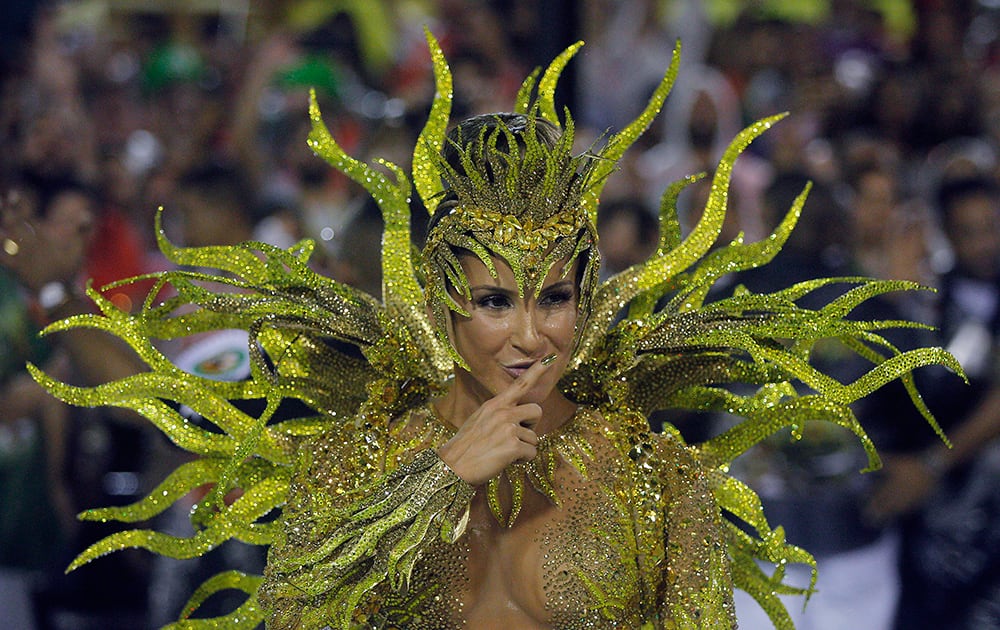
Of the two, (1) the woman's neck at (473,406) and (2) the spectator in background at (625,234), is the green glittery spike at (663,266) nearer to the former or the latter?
(1) the woman's neck at (473,406)

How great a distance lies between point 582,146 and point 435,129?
2343mm

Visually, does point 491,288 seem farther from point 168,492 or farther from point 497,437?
point 168,492

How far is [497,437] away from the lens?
1.81 m

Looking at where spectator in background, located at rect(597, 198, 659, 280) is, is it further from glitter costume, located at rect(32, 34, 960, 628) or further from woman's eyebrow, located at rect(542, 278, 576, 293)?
woman's eyebrow, located at rect(542, 278, 576, 293)

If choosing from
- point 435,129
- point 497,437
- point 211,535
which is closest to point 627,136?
point 435,129

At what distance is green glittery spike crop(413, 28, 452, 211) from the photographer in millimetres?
2137

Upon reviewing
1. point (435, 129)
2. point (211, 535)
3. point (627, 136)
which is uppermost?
point (435, 129)

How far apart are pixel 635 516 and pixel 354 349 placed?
3.73 feet

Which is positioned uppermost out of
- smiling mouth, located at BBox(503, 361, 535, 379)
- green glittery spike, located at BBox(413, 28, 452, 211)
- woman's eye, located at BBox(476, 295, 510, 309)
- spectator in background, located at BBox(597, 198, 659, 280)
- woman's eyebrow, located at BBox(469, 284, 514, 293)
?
spectator in background, located at BBox(597, 198, 659, 280)

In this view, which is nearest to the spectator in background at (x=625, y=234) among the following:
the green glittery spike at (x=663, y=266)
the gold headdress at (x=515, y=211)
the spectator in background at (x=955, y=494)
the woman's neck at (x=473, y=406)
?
the spectator in background at (x=955, y=494)

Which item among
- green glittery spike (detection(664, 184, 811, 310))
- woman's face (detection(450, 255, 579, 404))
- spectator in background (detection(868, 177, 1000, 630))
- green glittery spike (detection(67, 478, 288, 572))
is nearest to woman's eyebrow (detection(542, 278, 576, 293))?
woman's face (detection(450, 255, 579, 404))

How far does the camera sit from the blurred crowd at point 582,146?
3598mm

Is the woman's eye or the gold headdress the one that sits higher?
the gold headdress

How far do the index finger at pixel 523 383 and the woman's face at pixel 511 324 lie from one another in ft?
0.06
